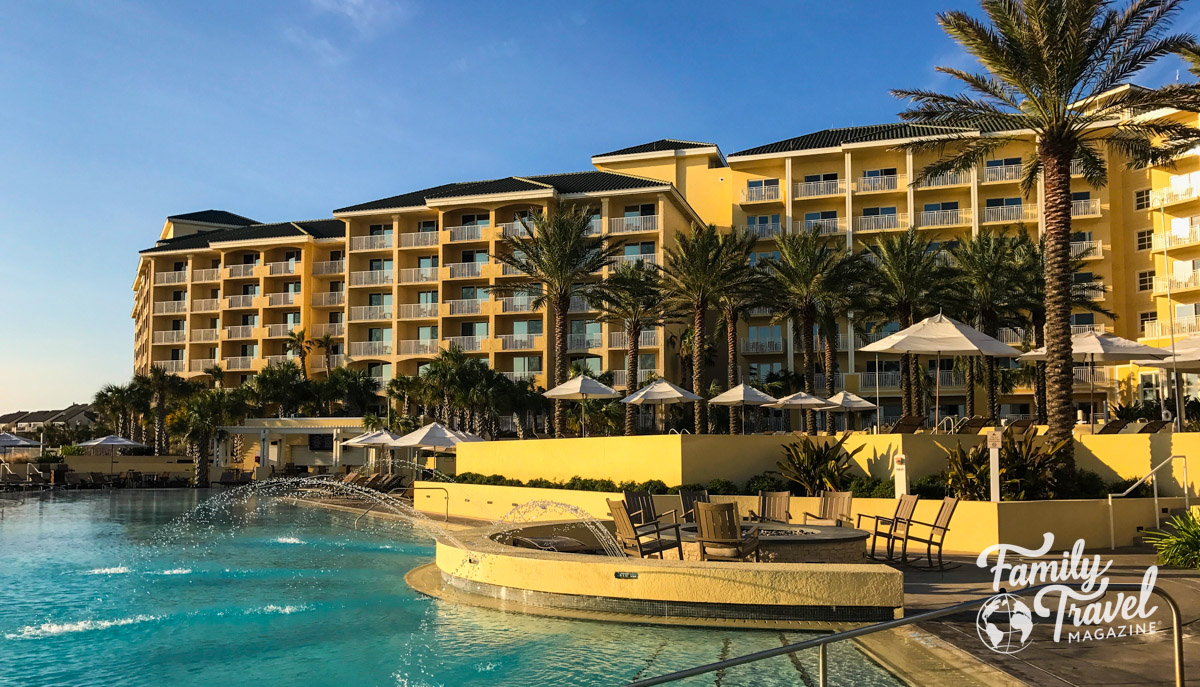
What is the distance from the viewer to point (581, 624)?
10.2 metres

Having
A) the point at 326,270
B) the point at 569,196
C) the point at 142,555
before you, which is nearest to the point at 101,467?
the point at 326,270

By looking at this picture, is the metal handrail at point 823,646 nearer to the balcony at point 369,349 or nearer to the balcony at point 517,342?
the balcony at point 517,342

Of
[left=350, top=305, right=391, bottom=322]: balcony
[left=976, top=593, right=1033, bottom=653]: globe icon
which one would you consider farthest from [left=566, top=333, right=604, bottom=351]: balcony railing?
[left=976, top=593, right=1033, bottom=653]: globe icon

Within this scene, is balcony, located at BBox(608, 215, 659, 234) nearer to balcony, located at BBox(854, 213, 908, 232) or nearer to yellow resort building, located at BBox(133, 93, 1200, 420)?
yellow resort building, located at BBox(133, 93, 1200, 420)

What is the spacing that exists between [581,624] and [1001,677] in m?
4.73

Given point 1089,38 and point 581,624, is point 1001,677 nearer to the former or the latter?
point 581,624

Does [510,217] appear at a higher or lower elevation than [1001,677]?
higher

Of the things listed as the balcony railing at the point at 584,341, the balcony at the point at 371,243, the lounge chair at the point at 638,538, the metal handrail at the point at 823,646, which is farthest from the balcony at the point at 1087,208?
the metal handrail at the point at 823,646

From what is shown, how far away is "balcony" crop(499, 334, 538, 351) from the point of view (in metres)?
51.7

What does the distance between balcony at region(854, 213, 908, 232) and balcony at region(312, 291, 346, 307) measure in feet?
108

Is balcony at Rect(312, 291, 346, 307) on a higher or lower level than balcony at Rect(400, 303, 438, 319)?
higher

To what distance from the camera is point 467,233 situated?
176 ft

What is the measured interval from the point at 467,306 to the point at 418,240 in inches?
→ 225

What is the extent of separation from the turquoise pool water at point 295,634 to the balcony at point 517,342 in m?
33.6
